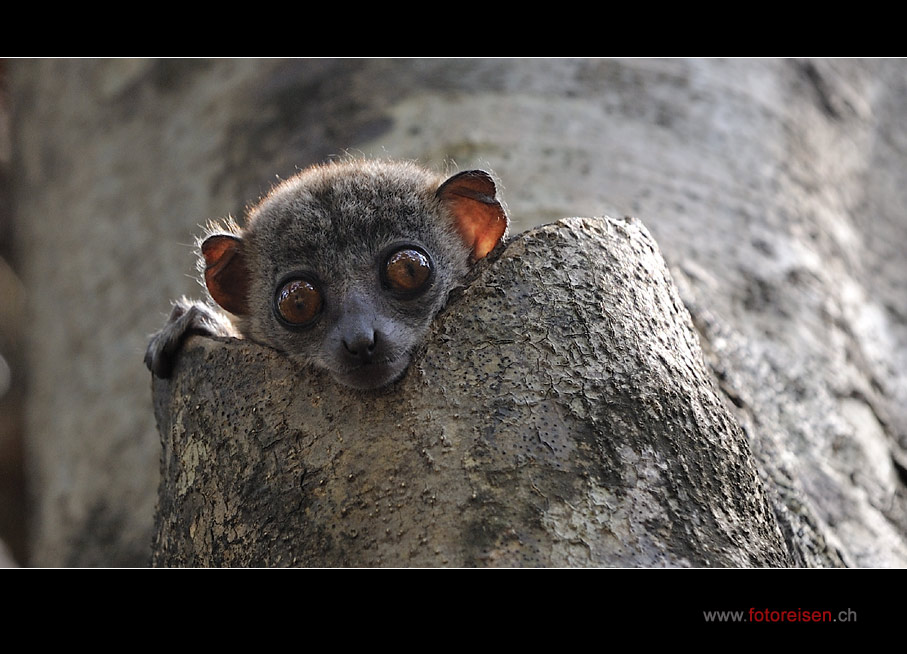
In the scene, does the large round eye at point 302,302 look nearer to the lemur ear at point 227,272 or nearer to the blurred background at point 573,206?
the lemur ear at point 227,272

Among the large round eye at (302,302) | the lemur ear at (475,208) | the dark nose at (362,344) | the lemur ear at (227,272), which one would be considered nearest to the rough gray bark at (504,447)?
the dark nose at (362,344)

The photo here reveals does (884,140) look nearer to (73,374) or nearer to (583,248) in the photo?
(583,248)

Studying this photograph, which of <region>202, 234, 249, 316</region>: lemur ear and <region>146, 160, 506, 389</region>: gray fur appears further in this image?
<region>202, 234, 249, 316</region>: lemur ear

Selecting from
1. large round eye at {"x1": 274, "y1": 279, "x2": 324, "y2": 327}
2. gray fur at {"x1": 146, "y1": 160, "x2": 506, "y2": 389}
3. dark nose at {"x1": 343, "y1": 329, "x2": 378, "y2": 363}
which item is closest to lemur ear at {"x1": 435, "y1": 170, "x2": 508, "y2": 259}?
gray fur at {"x1": 146, "y1": 160, "x2": 506, "y2": 389}

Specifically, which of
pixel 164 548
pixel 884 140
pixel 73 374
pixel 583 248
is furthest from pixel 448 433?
pixel 884 140

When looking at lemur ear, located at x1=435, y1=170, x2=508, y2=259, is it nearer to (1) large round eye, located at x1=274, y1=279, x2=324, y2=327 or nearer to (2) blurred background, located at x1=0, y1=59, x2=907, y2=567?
(1) large round eye, located at x1=274, y1=279, x2=324, y2=327

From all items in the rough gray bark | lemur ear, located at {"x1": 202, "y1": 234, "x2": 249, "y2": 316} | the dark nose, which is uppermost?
lemur ear, located at {"x1": 202, "y1": 234, "x2": 249, "y2": 316}

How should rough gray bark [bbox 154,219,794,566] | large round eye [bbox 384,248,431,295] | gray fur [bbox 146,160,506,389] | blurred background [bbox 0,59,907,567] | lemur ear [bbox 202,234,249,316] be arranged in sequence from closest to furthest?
1. rough gray bark [bbox 154,219,794,566]
2. gray fur [bbox 146,160,506,389]
3. large round eye [bbox 384,248,431,295]
4. lemur ear [bbox 202,234,249,316]
5. blurred background [bbox 0,59,907,567]

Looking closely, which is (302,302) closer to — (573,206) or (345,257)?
(345,257)
